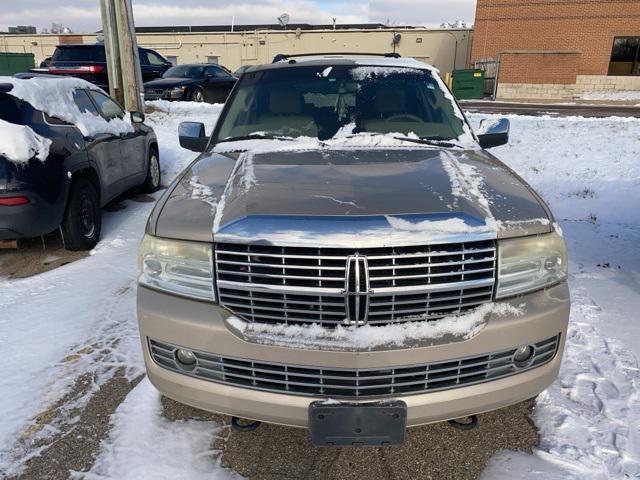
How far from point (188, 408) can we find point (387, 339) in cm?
138

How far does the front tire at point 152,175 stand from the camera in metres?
7.42

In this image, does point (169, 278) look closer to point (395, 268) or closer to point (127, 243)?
point (395, 268)

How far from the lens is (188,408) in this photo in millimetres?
2795

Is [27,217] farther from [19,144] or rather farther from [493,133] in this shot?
[493,133]

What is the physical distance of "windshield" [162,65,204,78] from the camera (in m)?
15.8

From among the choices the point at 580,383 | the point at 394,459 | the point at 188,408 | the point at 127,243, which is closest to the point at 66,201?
the point at 127,243

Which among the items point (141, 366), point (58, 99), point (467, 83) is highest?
point (58, 99)

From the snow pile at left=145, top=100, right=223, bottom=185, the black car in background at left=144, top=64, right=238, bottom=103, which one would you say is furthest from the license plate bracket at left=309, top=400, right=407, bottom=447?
the black car in background at left=144, top=64, right=238, bottom=103

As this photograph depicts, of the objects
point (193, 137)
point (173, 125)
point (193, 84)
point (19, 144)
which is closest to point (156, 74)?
point (193, 84)

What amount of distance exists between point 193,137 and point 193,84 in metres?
12.4

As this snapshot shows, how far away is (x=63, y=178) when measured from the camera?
4.67 metres

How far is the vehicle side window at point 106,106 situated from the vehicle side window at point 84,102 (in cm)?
16

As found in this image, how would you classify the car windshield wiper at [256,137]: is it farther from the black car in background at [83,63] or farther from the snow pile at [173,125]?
the black car in background at [83,63]

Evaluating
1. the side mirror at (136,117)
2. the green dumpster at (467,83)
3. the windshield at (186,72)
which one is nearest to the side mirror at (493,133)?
the side mirror at (136,117)
